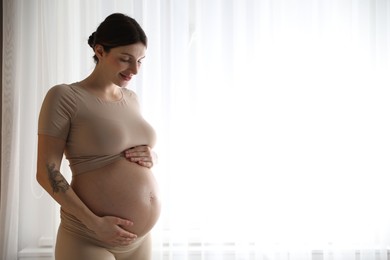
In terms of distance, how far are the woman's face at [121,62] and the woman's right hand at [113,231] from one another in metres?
0.41

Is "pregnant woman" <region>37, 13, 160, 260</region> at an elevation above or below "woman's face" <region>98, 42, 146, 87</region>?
below

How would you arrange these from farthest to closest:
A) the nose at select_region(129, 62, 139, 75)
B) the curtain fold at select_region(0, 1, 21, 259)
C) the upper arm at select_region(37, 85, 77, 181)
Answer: the curtain fold at select_region(0, 1, 21, 259) < the nose at select_region(129, 62, 139, 75) < the upper arm at select_region(37, 85, 77, 181)

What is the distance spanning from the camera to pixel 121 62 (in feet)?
3.82

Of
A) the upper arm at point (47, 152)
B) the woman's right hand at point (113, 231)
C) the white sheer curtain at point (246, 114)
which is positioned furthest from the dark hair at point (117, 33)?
the white sheer curtain at point (246, 114)

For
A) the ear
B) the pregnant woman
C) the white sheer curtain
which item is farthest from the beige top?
the white sheer curtain

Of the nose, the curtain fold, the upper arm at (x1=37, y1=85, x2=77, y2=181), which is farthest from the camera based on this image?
the curtain fold

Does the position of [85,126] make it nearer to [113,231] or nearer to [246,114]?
[113,231]

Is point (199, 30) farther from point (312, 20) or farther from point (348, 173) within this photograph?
point (348, 173)

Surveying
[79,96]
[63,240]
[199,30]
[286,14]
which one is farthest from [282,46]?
[63,240]

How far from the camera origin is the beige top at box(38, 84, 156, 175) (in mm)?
1090

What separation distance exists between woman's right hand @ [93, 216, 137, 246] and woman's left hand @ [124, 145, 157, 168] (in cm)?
19

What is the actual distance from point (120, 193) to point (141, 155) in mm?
141

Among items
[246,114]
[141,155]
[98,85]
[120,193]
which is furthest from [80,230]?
[246,114]

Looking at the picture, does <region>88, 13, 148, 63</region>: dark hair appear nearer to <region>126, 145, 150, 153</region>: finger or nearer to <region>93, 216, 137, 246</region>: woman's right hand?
<region>126, 145, 150, 153</region>: finger
